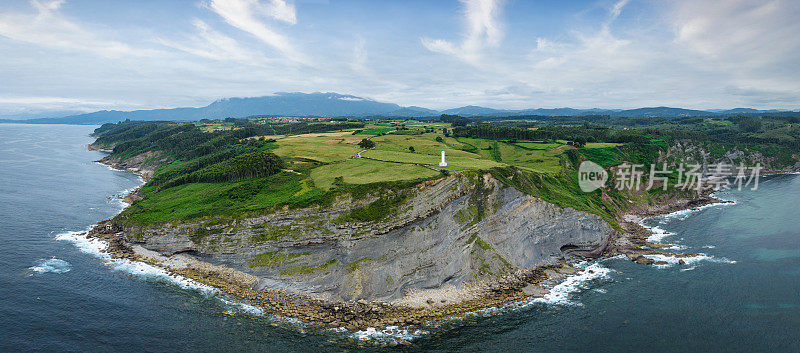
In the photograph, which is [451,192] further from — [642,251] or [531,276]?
[642,251]

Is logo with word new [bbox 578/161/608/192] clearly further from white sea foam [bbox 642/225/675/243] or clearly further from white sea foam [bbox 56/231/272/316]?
white sea foam [bbox 56/231/272/316]

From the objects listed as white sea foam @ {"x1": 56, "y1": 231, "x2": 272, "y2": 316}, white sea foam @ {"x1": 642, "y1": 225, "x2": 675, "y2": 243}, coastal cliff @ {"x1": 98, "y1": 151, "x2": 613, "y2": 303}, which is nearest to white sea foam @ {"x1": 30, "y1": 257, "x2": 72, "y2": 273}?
white sea foam @ {"x1": 56, "y1": 231, "x2": 272, "y2": 316}

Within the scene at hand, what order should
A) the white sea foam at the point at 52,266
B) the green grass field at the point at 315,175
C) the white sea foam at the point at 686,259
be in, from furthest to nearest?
the white sea foam at the point at 686,259, the green grass field at the point at 315,175, the white sea foam at the point at 52,266

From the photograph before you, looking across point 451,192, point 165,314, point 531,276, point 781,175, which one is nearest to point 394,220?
point 451,192

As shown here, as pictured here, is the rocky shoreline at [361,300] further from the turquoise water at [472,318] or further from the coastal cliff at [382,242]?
the turquoise water at [472,318]

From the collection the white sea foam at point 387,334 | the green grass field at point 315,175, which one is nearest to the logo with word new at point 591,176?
the green grass field at point 315,175
